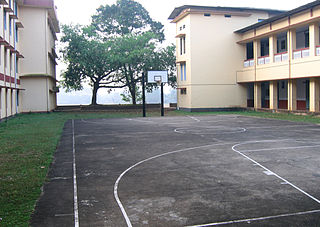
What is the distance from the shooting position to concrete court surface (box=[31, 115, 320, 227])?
19.4 ft

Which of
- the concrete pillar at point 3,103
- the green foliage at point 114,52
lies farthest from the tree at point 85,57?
the concrete pillar at point 3,103

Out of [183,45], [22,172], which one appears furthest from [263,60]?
[22,172]

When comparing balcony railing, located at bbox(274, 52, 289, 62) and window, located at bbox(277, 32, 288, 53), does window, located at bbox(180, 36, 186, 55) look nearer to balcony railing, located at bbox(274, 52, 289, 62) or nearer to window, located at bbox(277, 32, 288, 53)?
window, located at bbox(277, 32, 288, 53)

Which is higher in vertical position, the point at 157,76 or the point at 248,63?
the point at 248,63

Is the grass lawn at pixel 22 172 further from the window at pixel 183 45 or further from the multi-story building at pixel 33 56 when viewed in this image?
the window at pixel 183 45

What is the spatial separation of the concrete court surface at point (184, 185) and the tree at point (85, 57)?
2642 centimetres

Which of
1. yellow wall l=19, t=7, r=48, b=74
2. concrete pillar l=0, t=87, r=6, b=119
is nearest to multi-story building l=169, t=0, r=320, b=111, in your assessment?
yellow wall l=19, t=7, r=48, b=74

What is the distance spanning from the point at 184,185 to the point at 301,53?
2329 cm

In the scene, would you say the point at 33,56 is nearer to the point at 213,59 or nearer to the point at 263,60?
the point at 213,59

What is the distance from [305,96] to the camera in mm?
31453

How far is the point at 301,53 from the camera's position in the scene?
27.5m

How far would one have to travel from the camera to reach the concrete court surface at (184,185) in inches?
232

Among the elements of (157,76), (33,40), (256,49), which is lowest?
(157,76)

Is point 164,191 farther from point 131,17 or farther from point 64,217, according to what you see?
point 131,17
